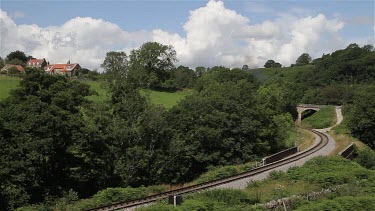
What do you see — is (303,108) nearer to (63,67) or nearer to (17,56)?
(63,67)

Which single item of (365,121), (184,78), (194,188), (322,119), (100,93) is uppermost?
(184,78)

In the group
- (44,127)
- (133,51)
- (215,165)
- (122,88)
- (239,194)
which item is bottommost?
(215,165)

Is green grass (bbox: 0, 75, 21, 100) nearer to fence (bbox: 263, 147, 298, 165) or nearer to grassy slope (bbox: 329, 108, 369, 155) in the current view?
fence (bbox: 263, 147, 298, 165)

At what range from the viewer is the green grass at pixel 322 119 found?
83.5 metres

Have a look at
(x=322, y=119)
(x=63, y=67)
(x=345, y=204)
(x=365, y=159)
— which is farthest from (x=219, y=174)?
(x=63, y=67)

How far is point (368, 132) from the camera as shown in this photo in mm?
56750

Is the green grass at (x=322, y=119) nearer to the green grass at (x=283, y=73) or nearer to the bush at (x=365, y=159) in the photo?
the bush at (x=365, y=159)

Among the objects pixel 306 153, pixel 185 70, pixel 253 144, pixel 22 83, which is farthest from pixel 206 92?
pixel 185 70

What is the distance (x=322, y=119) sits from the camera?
8625cm

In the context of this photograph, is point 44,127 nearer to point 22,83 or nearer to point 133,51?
point 22,83

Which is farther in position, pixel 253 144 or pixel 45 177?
pixel 253 144

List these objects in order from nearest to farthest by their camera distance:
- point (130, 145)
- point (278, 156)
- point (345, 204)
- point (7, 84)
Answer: point (345, 204), point (130, 145), point (278, 156), point (7, 84)

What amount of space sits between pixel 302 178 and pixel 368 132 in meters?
37.5

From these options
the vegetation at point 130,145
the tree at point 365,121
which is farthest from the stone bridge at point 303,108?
the vegetation at point 130,145
